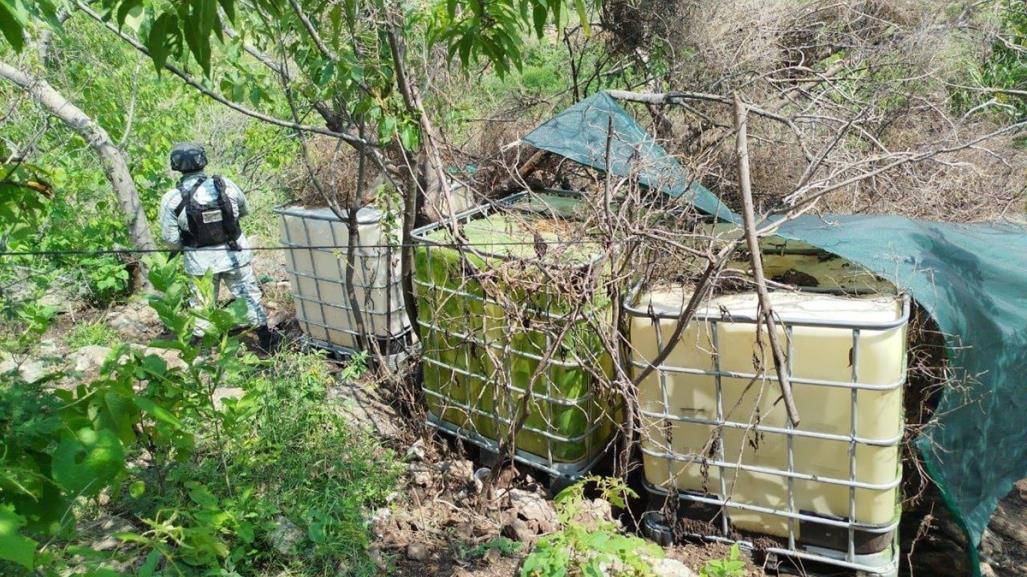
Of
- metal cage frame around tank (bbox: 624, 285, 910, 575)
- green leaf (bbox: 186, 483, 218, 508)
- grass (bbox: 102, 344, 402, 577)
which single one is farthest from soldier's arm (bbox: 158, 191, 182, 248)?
metal cage frame around tank (bbox: 624, 285, 910, 575)

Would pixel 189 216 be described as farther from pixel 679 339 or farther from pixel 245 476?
pixel 679 339

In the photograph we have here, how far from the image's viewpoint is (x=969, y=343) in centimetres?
289

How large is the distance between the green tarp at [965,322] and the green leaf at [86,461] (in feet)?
6.86

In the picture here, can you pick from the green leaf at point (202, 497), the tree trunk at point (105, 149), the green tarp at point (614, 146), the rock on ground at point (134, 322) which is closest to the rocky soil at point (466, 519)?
the green leaf at point (202, 497)

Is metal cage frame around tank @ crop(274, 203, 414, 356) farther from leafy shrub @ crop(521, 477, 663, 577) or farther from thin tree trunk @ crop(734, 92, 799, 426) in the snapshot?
thin tree trunk @ crop(734, 92, 799, 426)

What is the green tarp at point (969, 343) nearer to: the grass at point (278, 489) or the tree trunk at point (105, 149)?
the grass at point (278, 489)

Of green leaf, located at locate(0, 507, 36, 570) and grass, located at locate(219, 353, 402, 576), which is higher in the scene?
green leaf, located at locate(0, 507, 36, 570)

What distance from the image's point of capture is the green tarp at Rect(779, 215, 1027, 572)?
9.45 feet

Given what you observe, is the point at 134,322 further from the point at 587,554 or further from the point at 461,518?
the point at 587,554

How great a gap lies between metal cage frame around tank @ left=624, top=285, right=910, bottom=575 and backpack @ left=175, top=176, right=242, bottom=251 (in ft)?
10.9

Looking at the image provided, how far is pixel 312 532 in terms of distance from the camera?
9.77 ft

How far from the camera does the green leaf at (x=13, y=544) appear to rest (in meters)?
1.22

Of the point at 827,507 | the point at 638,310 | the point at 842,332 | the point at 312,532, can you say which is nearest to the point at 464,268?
the point at 638,310

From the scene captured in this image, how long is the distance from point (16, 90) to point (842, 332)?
18.6ft
